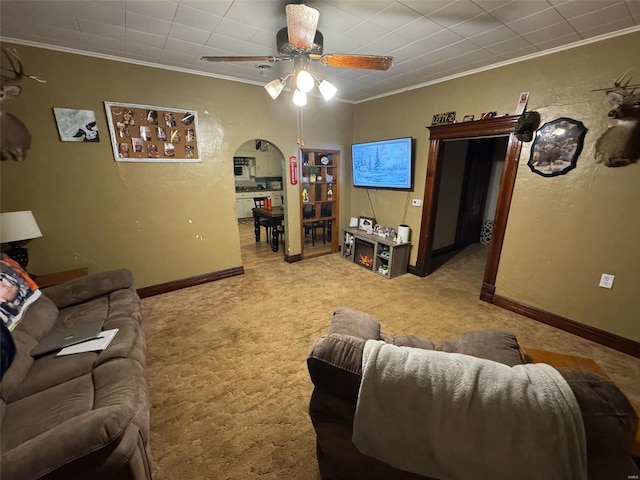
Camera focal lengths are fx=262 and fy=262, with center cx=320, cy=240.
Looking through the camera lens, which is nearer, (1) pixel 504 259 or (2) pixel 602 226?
(2) pixel 602 226

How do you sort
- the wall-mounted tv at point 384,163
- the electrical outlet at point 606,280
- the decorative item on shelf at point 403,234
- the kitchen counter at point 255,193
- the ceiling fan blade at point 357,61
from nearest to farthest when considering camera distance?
1. the ceiling fan blade at point 357,61
2. the electrical outlet at point 606,280
3. the wall-mounted tv at point 384,163
4. the decorative item on shelf at point 403,234
5. the kitchen counter at point 255,193

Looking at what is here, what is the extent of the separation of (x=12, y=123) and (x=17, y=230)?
0.98m

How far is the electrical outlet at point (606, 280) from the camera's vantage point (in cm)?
234

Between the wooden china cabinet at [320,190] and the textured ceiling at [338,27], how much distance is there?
1716 millimetres

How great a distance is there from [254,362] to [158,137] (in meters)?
2.67

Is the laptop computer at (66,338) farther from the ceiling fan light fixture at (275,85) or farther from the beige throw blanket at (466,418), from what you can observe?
the ceiling fan light fixture at (275,85)

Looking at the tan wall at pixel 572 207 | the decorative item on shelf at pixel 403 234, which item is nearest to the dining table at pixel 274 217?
the decorative item on shelf at pixel 403 234

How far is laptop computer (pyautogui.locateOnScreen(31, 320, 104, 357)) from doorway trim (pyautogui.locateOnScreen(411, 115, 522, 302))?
3632mm

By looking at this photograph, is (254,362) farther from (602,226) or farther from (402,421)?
(602,226)

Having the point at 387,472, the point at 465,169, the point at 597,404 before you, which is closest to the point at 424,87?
the point at 465,169

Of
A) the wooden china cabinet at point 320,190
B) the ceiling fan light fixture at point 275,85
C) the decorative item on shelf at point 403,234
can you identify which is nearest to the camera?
the ceiling fan light fixture at point 275,85

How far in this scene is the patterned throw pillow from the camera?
1.59 m

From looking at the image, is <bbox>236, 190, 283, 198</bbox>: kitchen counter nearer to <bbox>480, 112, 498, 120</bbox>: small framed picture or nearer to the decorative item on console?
Result: the decorative item on console

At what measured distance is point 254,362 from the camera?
214cm
